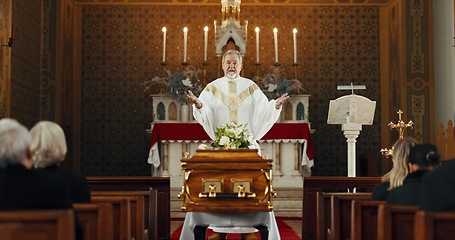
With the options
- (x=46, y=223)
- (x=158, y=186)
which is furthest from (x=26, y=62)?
(x=46, y=223)

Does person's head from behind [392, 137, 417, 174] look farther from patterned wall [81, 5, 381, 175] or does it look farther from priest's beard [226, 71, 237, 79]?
patterned wall [81, 5, 381, 175]

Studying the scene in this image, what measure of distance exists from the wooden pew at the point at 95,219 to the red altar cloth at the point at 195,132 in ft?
27.1

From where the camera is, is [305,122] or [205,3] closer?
[305,122]

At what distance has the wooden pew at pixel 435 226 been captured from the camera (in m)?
3.78

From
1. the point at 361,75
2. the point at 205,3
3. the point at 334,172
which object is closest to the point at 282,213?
the point at 334,172

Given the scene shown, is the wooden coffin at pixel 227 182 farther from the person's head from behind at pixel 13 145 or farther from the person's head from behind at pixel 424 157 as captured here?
the person's head from behind at pixel 13 145

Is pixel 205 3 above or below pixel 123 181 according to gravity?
above

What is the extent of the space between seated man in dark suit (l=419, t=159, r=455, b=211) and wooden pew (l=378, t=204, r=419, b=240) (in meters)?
0.33

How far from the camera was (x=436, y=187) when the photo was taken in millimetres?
4211

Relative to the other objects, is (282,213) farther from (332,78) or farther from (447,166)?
(447,166)

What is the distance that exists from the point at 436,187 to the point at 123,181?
498 cm

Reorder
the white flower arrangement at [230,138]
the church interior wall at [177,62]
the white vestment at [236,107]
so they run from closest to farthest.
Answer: the white flower arrangement at [230,138]
the white vestment at [236,107]
the church interior wall at [177,62]

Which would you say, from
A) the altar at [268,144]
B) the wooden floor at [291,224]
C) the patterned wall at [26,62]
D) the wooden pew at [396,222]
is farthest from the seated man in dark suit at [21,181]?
the altar at [268,144]

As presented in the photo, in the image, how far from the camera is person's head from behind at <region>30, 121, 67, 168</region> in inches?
187
